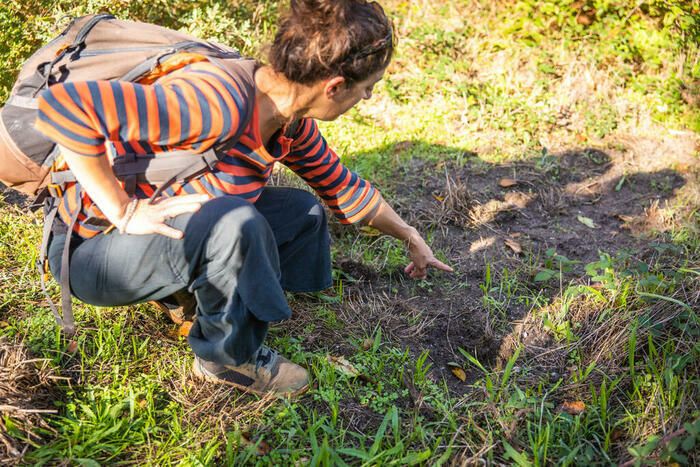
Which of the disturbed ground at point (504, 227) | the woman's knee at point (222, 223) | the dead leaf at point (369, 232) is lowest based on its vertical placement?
the disturbed ground at point (504, 227)

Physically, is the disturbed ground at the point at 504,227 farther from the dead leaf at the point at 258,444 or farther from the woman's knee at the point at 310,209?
the dead leaf at the point at 258,444

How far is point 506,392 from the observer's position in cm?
214

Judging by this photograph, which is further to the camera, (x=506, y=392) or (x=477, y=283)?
(x=477, y=283)

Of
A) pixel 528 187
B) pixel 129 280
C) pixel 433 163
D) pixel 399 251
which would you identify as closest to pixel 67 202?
pixel 129 280

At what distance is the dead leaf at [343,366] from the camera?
2.25m

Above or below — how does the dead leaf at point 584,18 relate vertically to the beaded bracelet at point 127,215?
below

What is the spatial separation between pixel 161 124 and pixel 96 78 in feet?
1.01

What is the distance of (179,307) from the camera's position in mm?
2287

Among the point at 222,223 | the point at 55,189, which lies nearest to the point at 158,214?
Answer: the point at 222,223

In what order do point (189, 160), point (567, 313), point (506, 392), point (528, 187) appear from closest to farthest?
point (189, 160) < point (506, 392) < point (567, 313) < point (528, 187)

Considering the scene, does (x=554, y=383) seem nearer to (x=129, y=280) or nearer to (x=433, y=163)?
(x=129, y=280)

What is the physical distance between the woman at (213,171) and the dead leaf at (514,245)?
1.42 m

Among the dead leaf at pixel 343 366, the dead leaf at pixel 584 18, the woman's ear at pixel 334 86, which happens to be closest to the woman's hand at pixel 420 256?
the dead leaf at pixel 343 366

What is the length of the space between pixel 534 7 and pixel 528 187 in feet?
6.25
